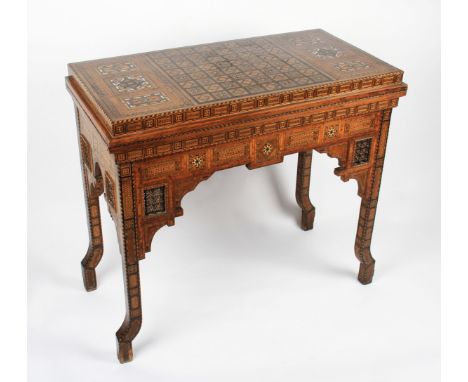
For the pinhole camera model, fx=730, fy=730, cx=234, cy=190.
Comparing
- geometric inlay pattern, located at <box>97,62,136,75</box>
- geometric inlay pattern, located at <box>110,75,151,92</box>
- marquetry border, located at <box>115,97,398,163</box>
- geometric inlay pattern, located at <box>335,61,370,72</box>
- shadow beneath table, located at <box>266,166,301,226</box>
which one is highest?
geometric inlay pattern, located at <box>335,61,370,72</box>

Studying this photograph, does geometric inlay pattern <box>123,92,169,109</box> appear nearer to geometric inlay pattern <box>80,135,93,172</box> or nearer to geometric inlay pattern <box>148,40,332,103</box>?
geometric inlay pattern <box>148,40,332,103</box>

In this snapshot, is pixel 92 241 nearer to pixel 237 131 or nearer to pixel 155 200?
pixel 155 200

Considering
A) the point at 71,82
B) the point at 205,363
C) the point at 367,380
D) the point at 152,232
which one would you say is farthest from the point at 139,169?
the point at 367,380

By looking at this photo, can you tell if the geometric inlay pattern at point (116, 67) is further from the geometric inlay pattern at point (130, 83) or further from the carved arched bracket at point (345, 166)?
the carved arched bracket at point (345, 166)

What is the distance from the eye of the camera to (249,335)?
2.86 metres

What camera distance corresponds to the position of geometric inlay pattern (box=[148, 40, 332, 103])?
2.54 m

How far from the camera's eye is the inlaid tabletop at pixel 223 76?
242 centimetres

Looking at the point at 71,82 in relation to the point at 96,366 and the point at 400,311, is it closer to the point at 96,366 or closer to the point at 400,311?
the point at 96,366

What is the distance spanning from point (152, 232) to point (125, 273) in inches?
7.2

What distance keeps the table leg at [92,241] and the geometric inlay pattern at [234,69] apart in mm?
596

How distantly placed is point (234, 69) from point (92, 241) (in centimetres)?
96

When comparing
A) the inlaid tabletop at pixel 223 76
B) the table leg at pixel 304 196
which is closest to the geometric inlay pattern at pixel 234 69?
the inlaid tabletop at pixel 223 76

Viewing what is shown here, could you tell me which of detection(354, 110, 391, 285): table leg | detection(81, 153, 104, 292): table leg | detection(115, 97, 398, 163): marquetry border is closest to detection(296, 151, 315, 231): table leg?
detection(354, 110, 391, 285): table leg

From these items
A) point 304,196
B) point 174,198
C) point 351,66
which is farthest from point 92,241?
point 351,66
